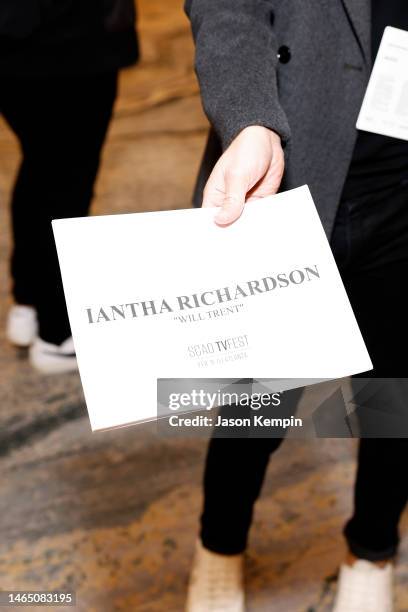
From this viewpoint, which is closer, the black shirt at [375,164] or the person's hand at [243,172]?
the person's hand at [243,172]

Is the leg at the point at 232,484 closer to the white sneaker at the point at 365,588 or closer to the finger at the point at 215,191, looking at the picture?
the white sneaker at the point at 365,588

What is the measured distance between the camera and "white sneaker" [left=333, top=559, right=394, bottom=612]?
1156mm

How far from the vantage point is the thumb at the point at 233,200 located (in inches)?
25.4

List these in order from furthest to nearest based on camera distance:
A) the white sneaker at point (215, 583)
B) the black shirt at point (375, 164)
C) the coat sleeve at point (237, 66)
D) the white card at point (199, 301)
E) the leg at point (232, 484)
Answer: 1. the white sneaker at point (215, 583)
2. the leg at point (232, 484)
3. the black shirt at point (375, 164)
4. the coat sleeve at point (237, 66)
5. the white card at point (199, 301)

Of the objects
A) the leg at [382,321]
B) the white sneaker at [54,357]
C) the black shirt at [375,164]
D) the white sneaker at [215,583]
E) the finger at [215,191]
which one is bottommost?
the white sneaker at [54,357]

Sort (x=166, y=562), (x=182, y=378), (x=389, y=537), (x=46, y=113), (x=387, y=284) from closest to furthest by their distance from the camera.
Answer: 1. (x=182, y=378)
2. (x=387, y=284)
3. (x=389, y=537)
4. (x=166, y=562)
5. (x=46, y=113)

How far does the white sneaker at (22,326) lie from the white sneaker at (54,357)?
0.06 m

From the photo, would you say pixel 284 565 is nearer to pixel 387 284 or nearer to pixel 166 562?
pixel 166 562

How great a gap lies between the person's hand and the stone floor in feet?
2.64

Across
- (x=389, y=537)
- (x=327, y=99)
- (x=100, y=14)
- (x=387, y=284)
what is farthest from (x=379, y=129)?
(x=100, y=14)

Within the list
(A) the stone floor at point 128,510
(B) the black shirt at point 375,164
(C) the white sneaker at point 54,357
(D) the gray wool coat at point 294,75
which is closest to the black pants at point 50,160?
(C) the white sneaker at point 54,357

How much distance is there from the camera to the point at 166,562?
126 cm

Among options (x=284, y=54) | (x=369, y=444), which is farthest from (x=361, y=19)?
(x=369, y=444)

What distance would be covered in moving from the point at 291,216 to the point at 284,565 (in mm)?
819
